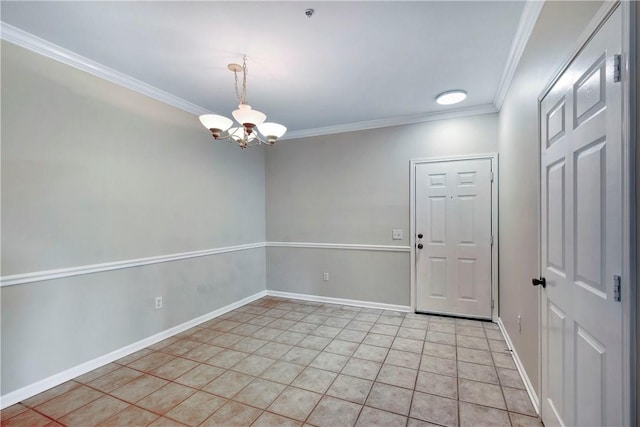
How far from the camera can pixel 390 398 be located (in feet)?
6.49

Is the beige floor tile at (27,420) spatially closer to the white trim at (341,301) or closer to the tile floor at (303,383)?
the tile floor at (303,383)

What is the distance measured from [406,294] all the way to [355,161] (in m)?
1.95

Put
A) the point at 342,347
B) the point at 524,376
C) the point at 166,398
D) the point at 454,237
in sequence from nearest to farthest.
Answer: the point at 166,398 < the point at 524,376 < the point at 342,347 < the point at 454,237

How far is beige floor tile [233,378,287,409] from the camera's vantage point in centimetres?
195

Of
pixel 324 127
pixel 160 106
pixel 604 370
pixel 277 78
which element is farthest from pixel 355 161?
pixel 604 370

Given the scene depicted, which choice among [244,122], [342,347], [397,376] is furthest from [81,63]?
[397,376]

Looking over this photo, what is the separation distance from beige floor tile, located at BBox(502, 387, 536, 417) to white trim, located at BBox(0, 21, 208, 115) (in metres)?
3.98

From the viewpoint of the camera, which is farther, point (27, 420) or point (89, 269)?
point (89, 269)

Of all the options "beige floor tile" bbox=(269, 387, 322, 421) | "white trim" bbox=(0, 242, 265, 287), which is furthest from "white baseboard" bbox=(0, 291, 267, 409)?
"beige floor tile" bbox=(269, 387, 322, 421)

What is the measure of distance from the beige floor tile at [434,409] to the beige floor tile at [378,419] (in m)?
0.10

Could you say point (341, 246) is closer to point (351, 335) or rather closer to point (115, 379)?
point (351, 335)

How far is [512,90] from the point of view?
8.29ft

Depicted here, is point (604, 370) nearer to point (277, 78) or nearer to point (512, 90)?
point (512, 90)

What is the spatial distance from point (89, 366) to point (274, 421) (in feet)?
5.77
